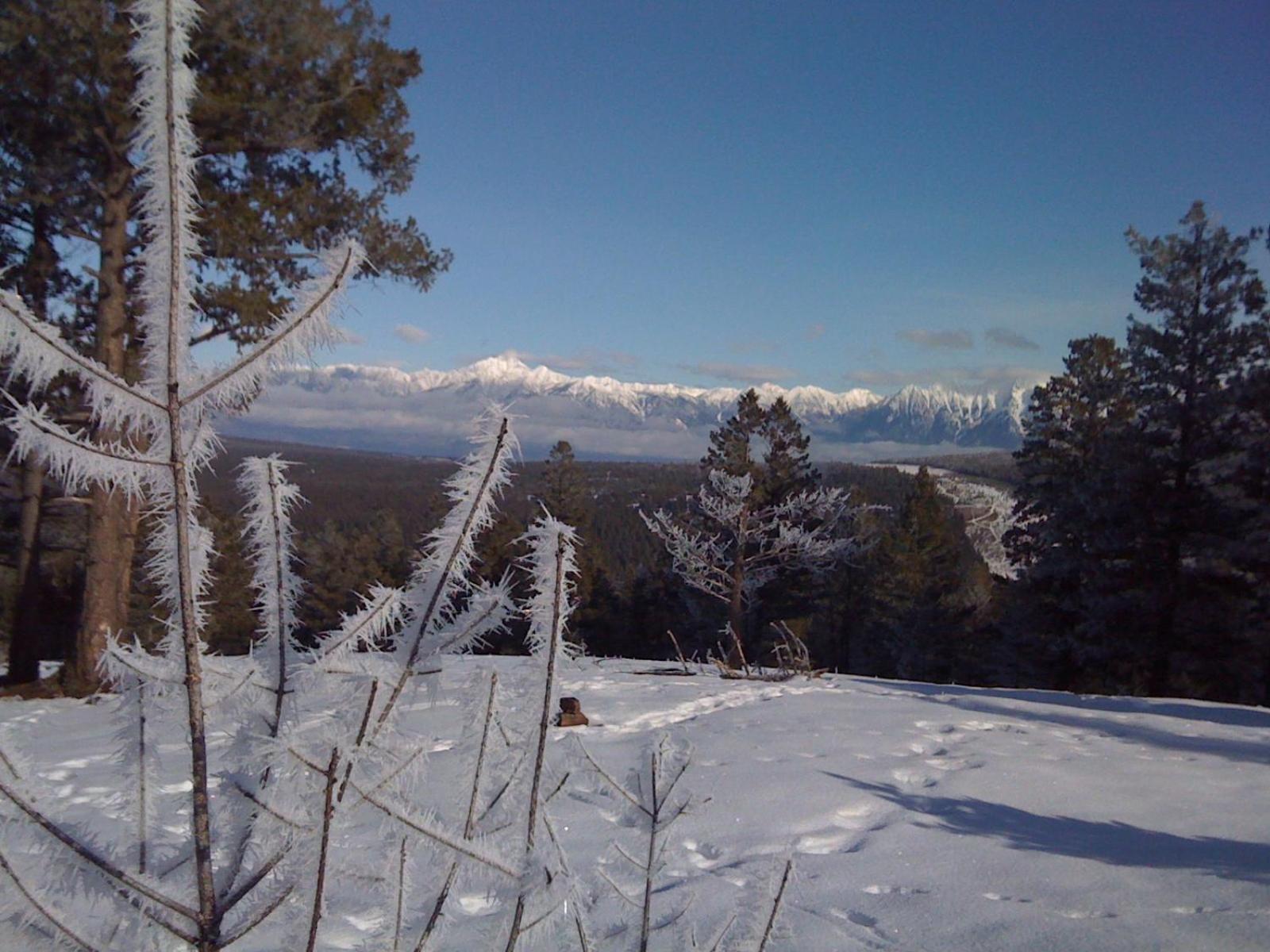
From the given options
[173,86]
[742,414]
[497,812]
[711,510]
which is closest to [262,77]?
[173,86]

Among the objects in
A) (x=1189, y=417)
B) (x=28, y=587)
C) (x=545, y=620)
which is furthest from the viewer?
(x=1189, y=417)

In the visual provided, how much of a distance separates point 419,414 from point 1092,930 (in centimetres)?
250

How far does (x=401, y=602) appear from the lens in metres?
1.19

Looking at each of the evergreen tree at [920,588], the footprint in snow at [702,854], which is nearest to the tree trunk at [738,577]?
the evergreen tree at [920,588]

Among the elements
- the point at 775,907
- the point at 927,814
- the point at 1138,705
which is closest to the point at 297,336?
the point at 775,907

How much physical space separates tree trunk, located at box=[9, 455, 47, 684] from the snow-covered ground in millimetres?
1869

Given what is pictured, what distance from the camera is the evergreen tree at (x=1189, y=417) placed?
13008 millimetres

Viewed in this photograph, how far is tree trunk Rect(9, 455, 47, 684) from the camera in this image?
744cm

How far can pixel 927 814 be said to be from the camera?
3.37m

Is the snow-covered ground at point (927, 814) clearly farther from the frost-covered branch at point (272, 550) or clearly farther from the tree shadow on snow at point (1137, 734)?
the frost-covered branch at point (272, 550)

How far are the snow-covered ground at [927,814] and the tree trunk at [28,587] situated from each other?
1.87 metres

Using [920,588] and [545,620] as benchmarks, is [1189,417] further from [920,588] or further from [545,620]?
[545,620]

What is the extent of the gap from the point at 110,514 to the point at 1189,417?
52.8 feet

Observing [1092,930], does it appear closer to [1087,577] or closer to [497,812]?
[497,812]
